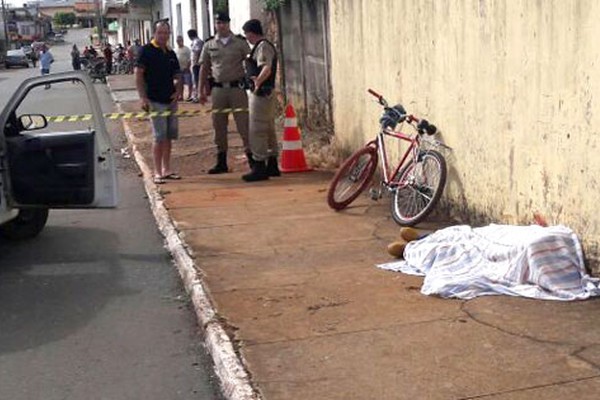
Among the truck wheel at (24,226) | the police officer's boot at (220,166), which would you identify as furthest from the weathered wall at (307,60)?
the truck wheel at (24,226)

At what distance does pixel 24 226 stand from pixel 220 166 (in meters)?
3.41

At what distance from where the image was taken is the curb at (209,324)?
413 cm

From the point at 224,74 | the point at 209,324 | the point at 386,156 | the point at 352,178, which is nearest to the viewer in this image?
the point at 209,324

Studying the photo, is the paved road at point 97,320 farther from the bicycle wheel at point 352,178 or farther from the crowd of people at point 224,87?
the crowd of people at point 224,87

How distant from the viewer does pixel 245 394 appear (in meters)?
3.99

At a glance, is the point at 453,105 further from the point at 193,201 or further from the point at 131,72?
the point at 131,72

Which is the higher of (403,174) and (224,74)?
(224,74)

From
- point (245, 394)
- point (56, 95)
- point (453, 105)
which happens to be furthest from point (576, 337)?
point (56, 95)

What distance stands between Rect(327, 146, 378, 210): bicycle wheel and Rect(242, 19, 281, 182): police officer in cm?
175

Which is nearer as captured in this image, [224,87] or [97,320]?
[97,320]

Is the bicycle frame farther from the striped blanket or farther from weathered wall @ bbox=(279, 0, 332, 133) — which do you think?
weathered wall @ bbox=(279, 0, 332, 133)

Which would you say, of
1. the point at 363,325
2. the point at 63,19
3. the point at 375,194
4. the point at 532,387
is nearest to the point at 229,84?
the point at 375,194

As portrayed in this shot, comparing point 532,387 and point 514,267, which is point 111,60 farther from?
point 532,387

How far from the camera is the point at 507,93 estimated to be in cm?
605
